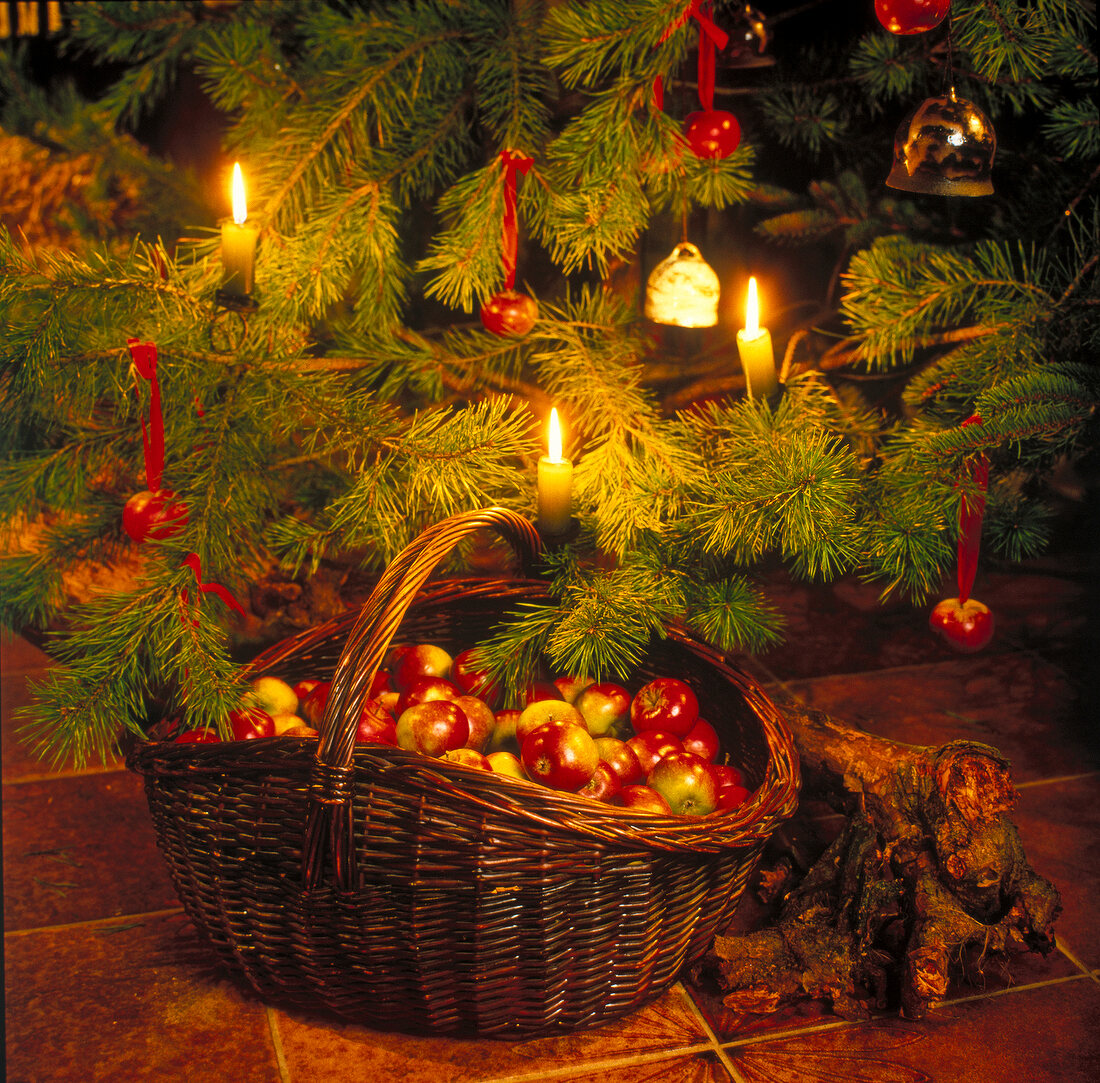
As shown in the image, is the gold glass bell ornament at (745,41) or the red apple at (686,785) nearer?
the red apple at (686,785)

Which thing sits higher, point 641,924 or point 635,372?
point 635,372

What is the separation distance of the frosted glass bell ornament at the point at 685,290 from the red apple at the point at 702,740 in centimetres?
56

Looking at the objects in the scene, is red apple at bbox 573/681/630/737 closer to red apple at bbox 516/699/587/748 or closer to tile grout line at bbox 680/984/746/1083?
red apple at bbox 516/699/587/748

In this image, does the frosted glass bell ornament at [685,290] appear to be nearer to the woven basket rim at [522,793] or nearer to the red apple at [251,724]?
the woven basket rim at [522,793]

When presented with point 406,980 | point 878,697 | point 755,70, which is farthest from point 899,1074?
point 755,70

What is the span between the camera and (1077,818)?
4.45ft

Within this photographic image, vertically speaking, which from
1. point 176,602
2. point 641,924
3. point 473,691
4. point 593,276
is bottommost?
point 641,924

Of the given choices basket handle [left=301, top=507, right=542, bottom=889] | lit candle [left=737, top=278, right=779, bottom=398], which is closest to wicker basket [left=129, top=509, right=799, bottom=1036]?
basket handle [left=301, top=507, right=542, bottom=889]

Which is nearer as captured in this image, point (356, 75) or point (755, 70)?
point (356, 75)

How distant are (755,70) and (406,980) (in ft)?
5.35

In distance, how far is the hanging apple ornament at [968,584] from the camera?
1.06 metres

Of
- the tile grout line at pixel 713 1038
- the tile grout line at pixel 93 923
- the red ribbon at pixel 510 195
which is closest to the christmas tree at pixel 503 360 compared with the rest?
the red ribbon at pixel 510 195

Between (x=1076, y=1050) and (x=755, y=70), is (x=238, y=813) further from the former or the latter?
(x=755, y=70)

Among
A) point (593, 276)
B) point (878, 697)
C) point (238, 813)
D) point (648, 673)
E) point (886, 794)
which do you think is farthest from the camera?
point (593, 276)
